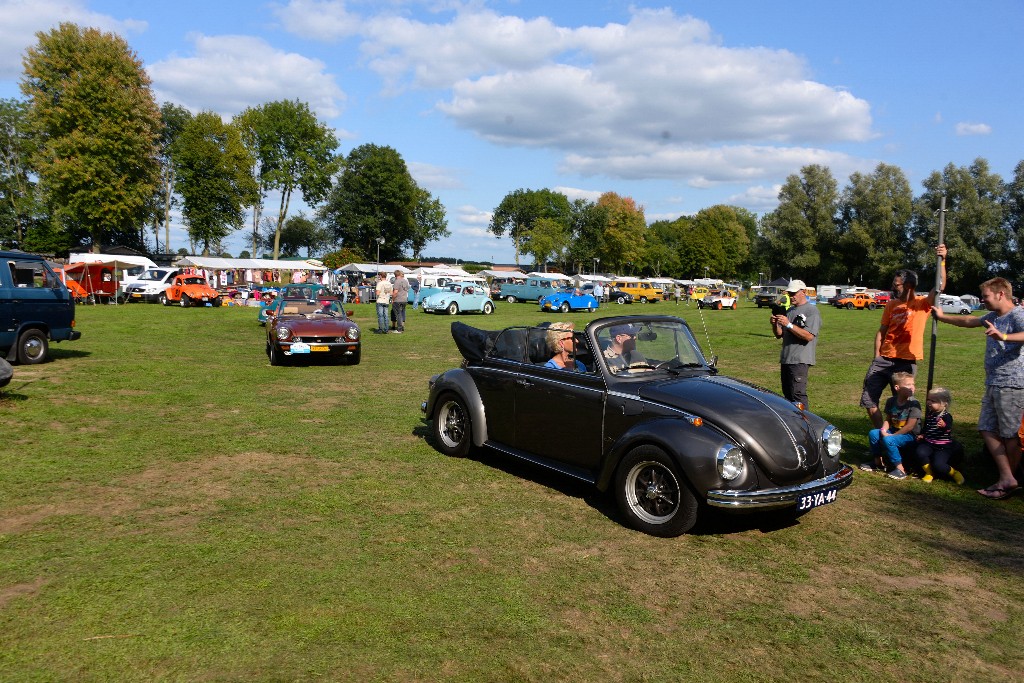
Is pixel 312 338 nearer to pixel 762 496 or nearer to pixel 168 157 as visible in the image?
pixel 762 496

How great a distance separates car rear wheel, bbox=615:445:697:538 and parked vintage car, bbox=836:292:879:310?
58326 mm

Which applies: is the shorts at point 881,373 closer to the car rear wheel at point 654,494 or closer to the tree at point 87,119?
the car rear wheel at point 654,494

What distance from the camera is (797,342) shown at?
26.5ft

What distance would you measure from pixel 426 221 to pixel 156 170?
47.0 meters

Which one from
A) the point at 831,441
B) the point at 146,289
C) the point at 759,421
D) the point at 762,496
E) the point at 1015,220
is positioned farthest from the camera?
Result: the point at 1015,220

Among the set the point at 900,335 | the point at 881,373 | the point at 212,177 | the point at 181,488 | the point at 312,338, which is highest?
the point at 212,177

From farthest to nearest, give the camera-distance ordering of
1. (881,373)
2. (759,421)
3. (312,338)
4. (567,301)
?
(567,301)
(312,338)
(881,373)
(759,421)

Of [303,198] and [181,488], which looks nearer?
[181,488]

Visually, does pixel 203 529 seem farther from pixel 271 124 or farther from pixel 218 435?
pixel 271 124

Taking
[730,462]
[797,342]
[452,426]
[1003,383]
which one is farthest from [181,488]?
[1003,383]

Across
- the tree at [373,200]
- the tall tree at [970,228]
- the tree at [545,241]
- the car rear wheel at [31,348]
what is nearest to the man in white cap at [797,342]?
the car rear wheel at [31,348]

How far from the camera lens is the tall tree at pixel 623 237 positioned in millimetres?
99938

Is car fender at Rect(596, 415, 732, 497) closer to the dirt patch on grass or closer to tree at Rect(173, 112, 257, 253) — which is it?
the dirt patch on grass

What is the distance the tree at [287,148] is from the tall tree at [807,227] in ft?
171
